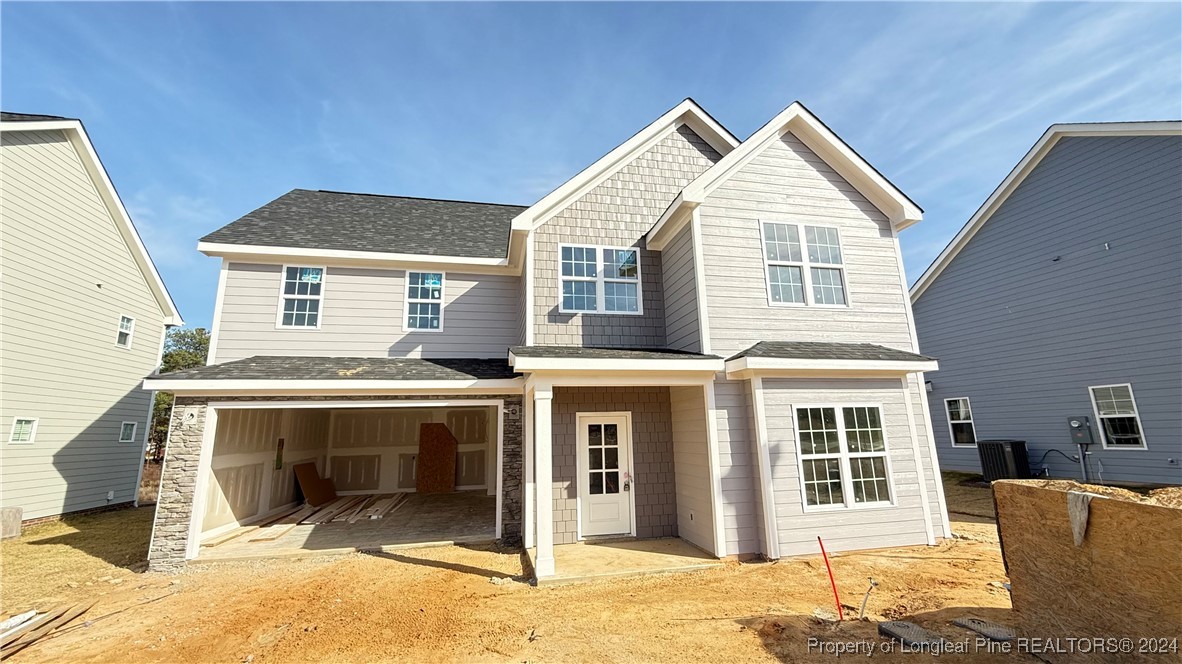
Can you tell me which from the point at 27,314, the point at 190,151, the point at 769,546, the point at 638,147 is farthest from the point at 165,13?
the point at 769,546

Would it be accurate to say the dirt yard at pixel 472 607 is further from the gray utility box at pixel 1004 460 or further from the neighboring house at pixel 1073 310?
the neighboring house at pixel 1073 310

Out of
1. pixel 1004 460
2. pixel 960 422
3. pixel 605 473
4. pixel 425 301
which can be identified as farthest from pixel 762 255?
pixel 960 422

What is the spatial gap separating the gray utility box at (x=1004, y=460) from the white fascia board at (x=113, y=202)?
26.0 metres

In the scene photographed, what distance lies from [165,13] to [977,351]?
2242cm

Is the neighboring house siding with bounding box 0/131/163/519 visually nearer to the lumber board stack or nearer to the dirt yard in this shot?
the dirt yard

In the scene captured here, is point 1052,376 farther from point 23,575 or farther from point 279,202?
point 23,575

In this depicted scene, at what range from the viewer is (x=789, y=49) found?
898cm

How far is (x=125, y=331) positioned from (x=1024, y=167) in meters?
26.9

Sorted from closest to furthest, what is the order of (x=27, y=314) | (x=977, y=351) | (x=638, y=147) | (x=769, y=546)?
(x=769, y=546) → (x=638, y=147) → (x=27, y=314) → (x=977, y=351)

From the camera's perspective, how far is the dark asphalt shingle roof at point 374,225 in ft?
33.8

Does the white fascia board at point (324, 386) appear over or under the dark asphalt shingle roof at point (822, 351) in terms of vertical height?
under

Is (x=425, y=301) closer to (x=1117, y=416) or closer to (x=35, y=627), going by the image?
(x=35, y=627)

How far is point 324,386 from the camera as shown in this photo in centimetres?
794

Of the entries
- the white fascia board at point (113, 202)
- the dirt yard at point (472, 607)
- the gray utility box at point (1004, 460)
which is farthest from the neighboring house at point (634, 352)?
the gray utility box at point (1004, 460)
